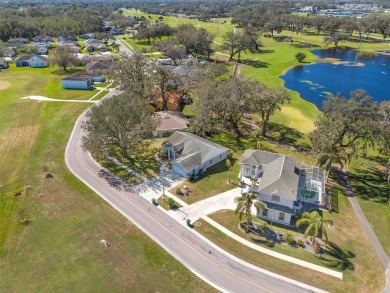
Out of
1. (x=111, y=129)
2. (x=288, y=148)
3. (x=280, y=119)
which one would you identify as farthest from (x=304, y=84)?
(x=111, y=129)

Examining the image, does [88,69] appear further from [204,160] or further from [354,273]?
[354,273]

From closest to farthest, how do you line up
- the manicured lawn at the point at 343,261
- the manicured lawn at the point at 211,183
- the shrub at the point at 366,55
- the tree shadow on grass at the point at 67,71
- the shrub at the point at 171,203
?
the manicured lawn at the point at 343,261 < the shrub at the point at 171,203 < the manicured lawn at the point at 211,183 < the tree shadow on grass at the point at 67,71 < the shrub at the point at 366,55

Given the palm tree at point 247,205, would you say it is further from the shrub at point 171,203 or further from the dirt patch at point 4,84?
the dirt patch at point 4,84

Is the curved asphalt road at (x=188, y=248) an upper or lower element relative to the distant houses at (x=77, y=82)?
lower

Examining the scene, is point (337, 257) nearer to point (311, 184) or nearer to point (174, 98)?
point (311, 184)

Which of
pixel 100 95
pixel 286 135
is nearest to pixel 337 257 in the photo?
pixel 286 135

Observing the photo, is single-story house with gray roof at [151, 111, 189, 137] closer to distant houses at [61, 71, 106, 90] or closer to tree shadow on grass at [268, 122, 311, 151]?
tree shadow on grass at [268, 122, 311, 151]

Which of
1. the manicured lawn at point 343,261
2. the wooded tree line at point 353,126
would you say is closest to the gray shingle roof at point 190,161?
the manicured lawn at point 343,261
